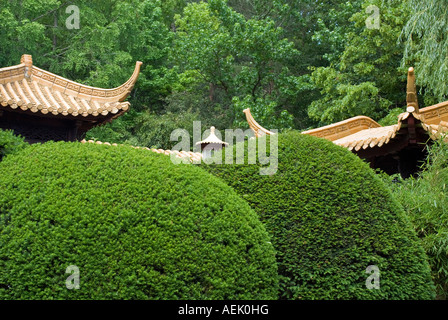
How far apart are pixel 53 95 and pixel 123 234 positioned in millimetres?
6435

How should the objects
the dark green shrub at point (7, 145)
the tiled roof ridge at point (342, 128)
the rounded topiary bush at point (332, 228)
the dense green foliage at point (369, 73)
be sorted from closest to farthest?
the rounded topiary bush at point (332, 228)
the dark green shrub at point (7, 145)
the tiled roof ridge at point (342, 128)
the dense green foliage at point (369, 73)

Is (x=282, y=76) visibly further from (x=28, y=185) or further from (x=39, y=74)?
(x=28, y=185)

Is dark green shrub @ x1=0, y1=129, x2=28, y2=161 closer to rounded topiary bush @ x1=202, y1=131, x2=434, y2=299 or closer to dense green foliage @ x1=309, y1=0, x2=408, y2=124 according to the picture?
rounded topiary bush @ x1=202, y1=131, x2=434, y2=299

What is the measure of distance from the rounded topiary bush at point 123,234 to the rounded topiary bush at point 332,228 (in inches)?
14.7

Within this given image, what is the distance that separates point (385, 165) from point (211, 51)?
11.2 meters

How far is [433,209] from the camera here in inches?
209

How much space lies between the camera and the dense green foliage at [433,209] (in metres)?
Result: 4.92

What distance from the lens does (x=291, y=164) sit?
4176 millimetres

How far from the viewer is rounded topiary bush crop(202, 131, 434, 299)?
3.84 meters

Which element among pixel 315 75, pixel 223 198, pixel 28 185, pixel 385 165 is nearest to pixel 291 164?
pixel 223 198

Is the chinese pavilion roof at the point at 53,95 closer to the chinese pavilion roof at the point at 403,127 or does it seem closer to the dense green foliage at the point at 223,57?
the chinese pavilion roof at the point at 403,127

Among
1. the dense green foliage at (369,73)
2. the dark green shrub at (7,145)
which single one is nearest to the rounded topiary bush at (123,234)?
the dark green shrub at (7,145)

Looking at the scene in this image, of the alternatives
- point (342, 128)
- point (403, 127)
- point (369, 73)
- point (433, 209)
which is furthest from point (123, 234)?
point (369, 73)

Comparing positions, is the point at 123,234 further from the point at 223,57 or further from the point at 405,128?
the point at 223,57
